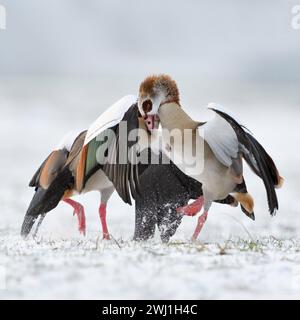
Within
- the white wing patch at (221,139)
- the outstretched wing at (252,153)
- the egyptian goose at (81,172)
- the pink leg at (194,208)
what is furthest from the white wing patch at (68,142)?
the outstretched wing at (252,153)

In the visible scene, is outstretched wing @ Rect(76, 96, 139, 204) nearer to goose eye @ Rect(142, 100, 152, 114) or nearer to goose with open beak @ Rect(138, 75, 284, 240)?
goose eye @ Rect(142, 100, 152, 114)

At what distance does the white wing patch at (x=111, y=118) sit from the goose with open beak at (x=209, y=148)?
1.45 ft

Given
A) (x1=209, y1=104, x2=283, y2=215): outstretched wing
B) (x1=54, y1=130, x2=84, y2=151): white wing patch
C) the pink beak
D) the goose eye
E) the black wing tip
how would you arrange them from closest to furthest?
(x1=209, y1=104, x2=283, y2=215): outstretched wing
the pink beak
the goose eye
(x1=54, y1=130, x2=84, y2=151): white wing patch
the black wing tip

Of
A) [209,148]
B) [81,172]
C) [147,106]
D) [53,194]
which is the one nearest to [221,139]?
[209,148]

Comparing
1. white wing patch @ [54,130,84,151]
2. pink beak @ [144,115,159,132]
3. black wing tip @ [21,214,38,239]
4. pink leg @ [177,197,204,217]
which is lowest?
black wing tip @ [21,214,38,239]

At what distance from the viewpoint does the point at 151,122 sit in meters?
8.15

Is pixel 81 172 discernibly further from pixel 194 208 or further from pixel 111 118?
pixel 194 208

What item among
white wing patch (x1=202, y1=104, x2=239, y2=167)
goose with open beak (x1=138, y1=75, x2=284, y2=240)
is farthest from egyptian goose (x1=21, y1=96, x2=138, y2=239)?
white wing patch (x1=202, y1=104, x2=239, y2=167)

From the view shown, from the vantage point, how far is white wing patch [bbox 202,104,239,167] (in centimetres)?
775

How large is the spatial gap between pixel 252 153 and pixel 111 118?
Answer: 5.20ft

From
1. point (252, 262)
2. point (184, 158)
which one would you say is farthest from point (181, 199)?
point (252, 262)

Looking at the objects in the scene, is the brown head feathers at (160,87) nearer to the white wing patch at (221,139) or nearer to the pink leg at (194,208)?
the white wing patch at (221,139)
